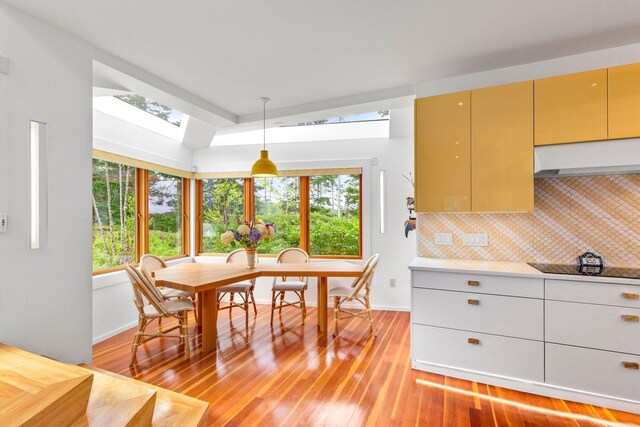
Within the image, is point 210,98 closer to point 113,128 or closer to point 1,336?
point 113,128

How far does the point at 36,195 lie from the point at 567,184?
12.8ft

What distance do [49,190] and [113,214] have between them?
192 cm

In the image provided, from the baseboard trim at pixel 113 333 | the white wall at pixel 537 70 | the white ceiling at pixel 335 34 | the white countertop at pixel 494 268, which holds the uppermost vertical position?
the white ceiling at pixel 335 34

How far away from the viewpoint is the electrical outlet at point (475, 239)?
301cm

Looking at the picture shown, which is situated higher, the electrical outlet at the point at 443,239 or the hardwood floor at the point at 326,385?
the electrical outlet at the point at 443,239

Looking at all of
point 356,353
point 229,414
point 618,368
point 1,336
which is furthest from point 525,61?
point 1,336

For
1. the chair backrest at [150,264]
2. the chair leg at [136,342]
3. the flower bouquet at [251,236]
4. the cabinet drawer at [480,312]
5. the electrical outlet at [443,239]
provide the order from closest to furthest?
the cabinet drawer at [480,312] < the chair leg at [136,342] < the electrical outlet at [443,239] < the flower bouquet at [251,236] < the chair backrest at [150,264]

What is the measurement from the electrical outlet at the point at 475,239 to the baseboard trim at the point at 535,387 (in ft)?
3.57

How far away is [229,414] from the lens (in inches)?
84.5

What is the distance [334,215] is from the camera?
16.2 ft

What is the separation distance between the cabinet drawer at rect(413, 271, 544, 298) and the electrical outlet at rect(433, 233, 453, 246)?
606 millimetres

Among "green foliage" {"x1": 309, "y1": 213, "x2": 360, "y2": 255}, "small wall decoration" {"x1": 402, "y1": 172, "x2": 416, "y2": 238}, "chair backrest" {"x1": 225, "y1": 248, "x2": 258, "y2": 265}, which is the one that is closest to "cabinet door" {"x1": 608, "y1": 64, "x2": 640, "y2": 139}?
"small wall decoration" {"x1": 402, "y1": 172, "x2": 416, "y2": 238}

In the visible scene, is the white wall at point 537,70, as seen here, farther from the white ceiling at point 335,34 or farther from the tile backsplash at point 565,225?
the tile backsplash at point 565,225

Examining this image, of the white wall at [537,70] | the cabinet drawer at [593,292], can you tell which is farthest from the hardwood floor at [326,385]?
the white wall at [537,70]
